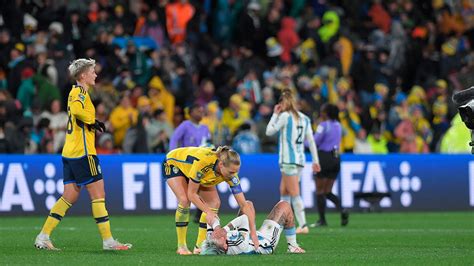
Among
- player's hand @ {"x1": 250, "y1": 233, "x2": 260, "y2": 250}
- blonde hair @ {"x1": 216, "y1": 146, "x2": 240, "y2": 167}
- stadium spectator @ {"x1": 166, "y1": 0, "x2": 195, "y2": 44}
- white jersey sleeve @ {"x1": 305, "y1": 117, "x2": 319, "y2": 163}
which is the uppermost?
stadium spectator @ {"x1": 166, "y1": 0, "x2": 195, "y2": 44}

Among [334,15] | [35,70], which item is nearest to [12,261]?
[35,70]

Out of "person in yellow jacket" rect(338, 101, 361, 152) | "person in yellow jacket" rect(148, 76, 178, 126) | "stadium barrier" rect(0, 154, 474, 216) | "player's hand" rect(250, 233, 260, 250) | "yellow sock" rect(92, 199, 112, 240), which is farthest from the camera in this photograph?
"person in yellow jacket" rect(148, 76, 178, 126)

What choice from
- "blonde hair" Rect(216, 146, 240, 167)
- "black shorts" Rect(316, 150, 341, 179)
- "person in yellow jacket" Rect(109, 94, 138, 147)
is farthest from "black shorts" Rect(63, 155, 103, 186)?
"person in yellow jacket" Rect(109, 94, 138, 147)

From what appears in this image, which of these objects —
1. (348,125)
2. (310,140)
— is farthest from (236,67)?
(310,140)

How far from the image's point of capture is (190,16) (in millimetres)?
30609

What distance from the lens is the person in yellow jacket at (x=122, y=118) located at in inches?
1045

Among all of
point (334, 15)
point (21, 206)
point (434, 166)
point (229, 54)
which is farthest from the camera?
point (334, 15)

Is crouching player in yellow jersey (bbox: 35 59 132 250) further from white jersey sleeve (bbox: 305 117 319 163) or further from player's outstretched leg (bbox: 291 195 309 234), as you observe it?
white jersey sleeve (bbox: 305 117 319 163)

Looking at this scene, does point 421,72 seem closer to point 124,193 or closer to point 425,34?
point 425,34

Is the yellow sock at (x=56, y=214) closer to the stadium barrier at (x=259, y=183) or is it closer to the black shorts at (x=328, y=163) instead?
the black shorts at (x=328, y=163)

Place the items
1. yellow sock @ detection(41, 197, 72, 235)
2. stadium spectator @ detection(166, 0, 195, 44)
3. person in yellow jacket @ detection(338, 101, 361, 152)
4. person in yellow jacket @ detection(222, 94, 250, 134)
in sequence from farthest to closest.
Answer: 1. stadium spectator @ detection(166, 0, 195, 44)
2. person in yellow jacket @ detection(222, 94, 250, 134)
3. person in yellow jacket @ detection(338, 101, 361, 152)
4. yellow sock @ detection(41, 197, 72, 235)

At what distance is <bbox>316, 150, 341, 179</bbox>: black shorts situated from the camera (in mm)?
21672

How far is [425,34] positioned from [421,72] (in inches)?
49.9

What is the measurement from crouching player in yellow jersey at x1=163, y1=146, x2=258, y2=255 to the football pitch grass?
49 cm
